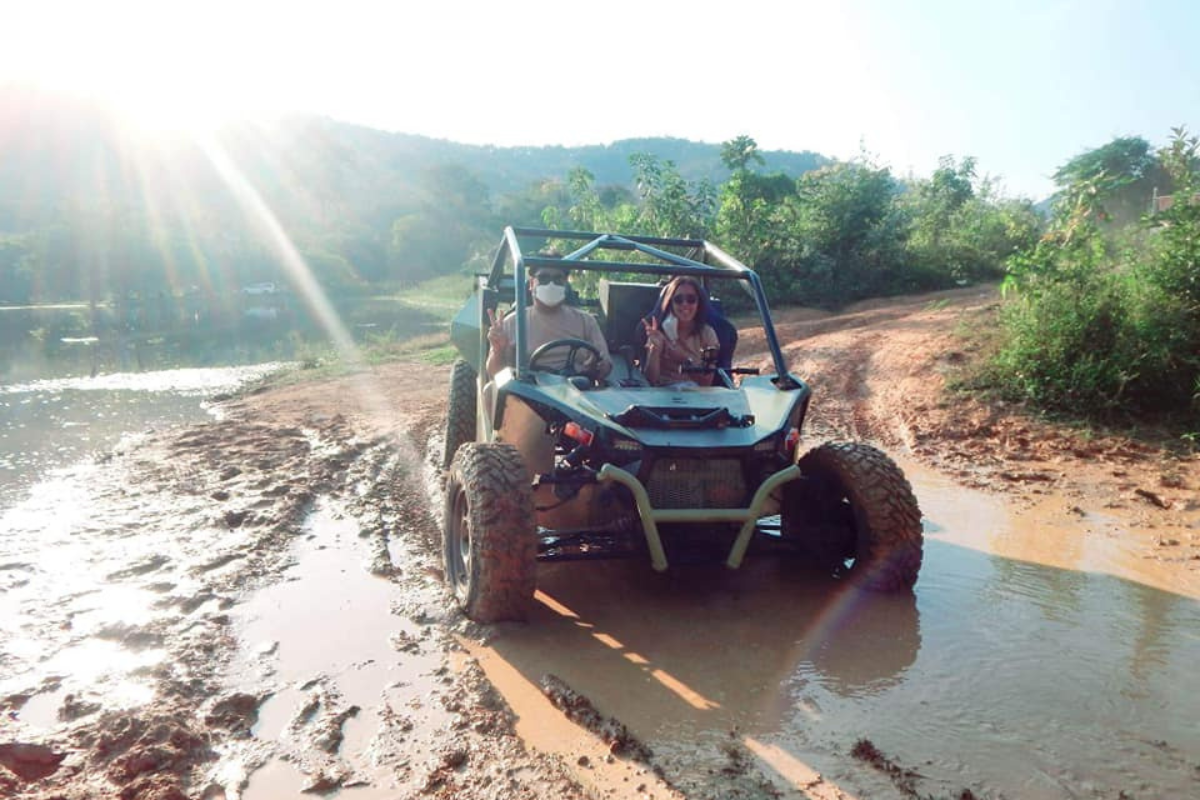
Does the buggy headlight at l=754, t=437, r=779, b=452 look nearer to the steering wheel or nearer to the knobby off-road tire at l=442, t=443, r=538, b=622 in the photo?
the knobby off-road tire at l=442, t=443, r=538, b=622

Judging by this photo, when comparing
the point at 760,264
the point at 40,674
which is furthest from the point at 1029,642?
the point at 760,264

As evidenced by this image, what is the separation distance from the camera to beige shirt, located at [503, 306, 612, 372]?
497 centimetres

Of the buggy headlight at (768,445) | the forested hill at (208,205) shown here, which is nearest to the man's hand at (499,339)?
the buggy headlight at (768,445)

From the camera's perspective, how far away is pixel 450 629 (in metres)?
3.96

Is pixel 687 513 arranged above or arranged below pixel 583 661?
above

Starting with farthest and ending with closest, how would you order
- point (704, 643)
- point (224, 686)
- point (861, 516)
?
point (861, 516) → point (704, 643) → point (224, 686)

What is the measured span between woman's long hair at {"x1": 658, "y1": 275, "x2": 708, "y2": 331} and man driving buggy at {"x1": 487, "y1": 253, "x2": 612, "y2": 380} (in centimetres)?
43

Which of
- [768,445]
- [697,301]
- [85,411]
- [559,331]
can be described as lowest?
[85,411]

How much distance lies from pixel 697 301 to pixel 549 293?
873 millimetres

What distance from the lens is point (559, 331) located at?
5.12m

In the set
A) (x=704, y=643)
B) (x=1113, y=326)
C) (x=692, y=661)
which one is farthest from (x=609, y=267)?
(x=1113, y=326)

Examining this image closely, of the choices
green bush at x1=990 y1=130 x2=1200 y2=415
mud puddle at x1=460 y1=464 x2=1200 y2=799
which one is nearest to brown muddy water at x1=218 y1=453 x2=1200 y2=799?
mud puddle at x1=460 y1=464 x2=1200 y2=799

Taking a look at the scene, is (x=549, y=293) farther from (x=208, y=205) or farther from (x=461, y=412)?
(x=208, y=205)

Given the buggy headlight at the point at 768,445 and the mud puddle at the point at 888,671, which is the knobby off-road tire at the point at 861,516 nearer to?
the mud puddle at the point at 888,671
